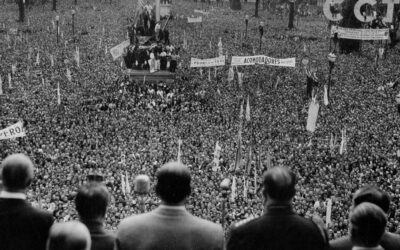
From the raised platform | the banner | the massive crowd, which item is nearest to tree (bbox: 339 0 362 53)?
the massive crowd

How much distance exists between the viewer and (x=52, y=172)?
1630 cm

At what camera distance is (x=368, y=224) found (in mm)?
3656

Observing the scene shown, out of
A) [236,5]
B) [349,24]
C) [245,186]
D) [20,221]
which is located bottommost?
[245,186]

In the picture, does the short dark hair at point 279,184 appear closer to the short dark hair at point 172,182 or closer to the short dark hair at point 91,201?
the short dark hair at point 172,182

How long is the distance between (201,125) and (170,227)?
61.9 ft

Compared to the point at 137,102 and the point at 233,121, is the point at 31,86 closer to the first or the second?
the point at 137,102

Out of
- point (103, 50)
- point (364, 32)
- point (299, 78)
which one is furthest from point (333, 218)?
point (103, 50)

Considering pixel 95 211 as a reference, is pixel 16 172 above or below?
above

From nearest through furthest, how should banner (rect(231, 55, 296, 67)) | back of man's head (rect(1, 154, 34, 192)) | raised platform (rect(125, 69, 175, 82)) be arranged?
back of man's head (rect(1, 154, 34, 192))
banner (rect(231, 55, 296, 67))
raised platform (rect(125, 69, 175, 82))

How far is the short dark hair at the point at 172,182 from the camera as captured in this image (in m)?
3.81

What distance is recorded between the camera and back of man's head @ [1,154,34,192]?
12.8 feet

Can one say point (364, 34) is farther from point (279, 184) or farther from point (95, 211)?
point (95, 211)

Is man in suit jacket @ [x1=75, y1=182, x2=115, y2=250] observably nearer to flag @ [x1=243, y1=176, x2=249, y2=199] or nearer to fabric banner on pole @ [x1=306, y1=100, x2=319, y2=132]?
flag @ [x1=243, y1=176, x2=249, y2=199]

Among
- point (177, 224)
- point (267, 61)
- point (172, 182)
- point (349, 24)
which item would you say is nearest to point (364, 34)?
point (349, 24)
